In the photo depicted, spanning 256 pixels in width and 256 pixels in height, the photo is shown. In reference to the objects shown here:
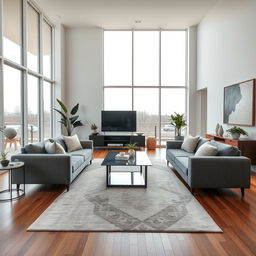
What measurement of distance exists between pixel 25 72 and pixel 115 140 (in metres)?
3.64

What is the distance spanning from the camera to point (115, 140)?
26.9 ft

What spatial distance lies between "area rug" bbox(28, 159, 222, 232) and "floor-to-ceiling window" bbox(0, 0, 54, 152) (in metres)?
1.92

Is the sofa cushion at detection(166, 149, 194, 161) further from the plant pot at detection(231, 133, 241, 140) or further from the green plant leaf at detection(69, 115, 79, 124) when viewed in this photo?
the green plant leaf at detection(69, 115, 79, 124)

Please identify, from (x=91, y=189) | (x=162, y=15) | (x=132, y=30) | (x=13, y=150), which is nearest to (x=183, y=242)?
(x=91, y=189)

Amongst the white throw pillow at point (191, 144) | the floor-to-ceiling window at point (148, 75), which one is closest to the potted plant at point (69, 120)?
the floor-to-ceiling window at point (148, 75)

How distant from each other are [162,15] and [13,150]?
590 cm

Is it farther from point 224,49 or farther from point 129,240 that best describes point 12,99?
point 224,49

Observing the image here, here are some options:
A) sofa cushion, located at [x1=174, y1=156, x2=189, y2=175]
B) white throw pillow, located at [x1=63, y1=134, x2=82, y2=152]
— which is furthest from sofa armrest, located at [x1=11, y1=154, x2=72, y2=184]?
sofa cushion, located at [x1=174, y1=156, x2=189, y2=175]

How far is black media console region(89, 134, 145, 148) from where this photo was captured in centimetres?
807

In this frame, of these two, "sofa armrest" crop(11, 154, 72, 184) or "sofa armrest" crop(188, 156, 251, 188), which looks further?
"sofa armrest" crop(11, 154, 72, 184)

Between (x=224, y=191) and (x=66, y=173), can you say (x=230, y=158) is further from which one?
(x=66, y=173)

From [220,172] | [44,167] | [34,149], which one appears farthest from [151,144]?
[44,167]

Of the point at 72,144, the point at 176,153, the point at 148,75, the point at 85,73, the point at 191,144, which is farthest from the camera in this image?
the point at 148,75

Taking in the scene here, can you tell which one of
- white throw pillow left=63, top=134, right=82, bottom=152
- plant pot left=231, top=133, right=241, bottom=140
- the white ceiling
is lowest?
white throw pillow left=63, top=134, right=82, bottom=152
